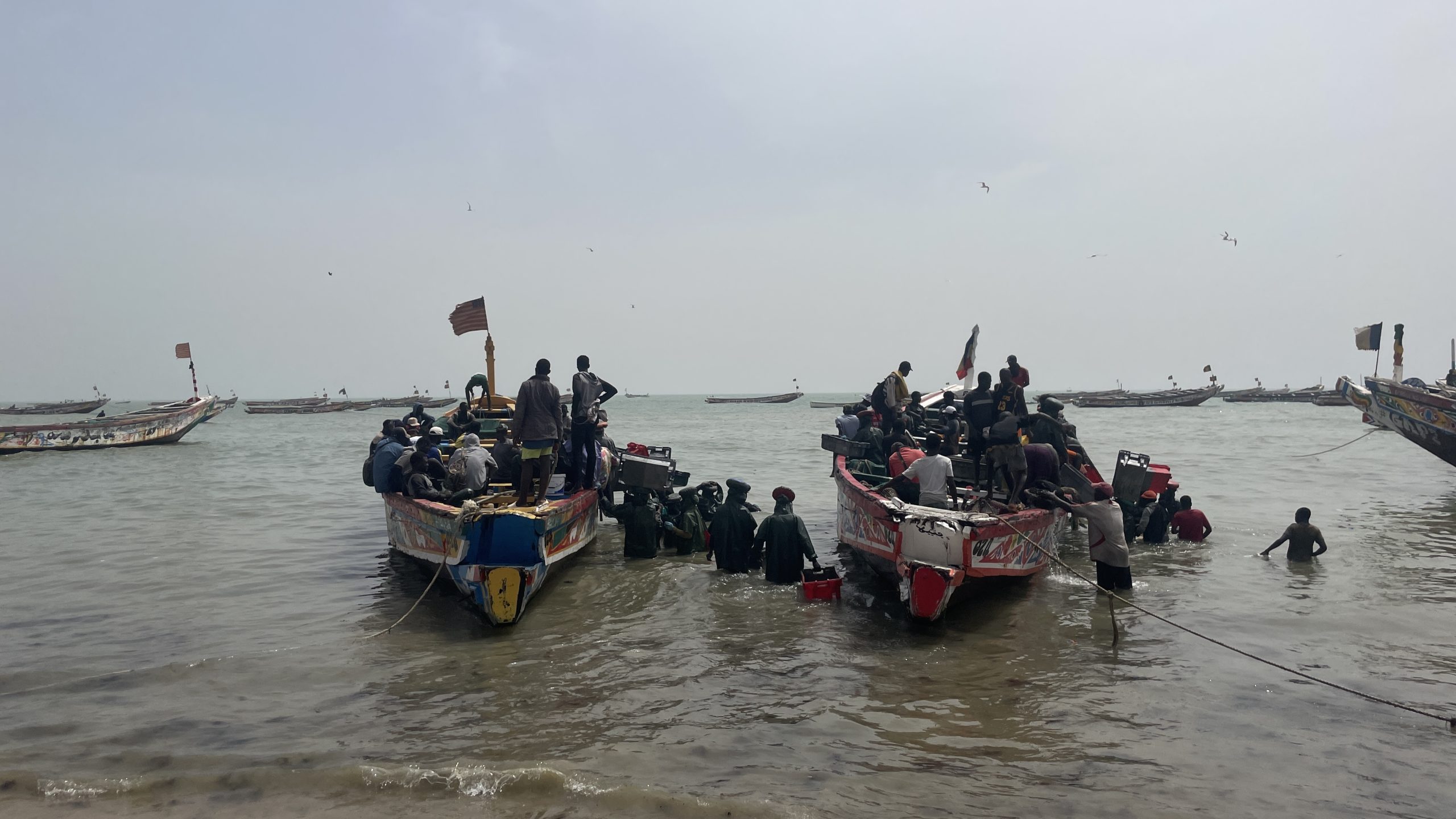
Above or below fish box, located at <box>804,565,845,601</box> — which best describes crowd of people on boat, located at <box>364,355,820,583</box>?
above

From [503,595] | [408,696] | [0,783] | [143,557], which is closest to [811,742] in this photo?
[408,696]

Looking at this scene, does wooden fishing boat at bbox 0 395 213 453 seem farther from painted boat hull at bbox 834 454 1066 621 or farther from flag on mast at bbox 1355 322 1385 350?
flag on mast at bbox 1355 322 1385 350

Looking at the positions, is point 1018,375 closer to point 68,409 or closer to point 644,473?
point 644,473

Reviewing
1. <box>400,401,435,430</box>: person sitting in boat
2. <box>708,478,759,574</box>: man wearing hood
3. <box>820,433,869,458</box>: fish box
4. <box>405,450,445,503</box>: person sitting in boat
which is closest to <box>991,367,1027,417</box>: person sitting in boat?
<box>820,433,869,458</box>: fish box

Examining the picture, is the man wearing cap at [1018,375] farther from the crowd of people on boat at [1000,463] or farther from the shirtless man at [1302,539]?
the shirtless man at [1302,539]

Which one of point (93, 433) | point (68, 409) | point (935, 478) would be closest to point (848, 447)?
point (935, 478)

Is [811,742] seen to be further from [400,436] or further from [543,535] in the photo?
[400,436]

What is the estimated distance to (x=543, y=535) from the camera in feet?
27.5

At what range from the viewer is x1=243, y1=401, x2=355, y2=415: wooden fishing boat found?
289ft

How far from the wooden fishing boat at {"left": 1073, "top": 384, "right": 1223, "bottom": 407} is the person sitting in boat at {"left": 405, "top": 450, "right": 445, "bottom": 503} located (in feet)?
282

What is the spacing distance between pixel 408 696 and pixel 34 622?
561 cm

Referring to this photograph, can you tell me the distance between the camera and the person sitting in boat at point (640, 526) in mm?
11773

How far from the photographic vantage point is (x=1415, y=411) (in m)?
19.8

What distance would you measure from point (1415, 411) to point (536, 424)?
2213cm
